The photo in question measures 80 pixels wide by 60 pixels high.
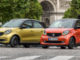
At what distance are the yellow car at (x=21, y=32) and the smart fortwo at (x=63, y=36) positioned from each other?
1518 millimetres

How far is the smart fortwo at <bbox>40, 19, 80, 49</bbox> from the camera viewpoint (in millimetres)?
19547

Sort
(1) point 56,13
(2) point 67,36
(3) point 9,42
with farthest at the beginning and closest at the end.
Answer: (1) point 56,13, (3) point 9,42, (2) point 67,36

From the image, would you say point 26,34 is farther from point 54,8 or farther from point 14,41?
point 54,8

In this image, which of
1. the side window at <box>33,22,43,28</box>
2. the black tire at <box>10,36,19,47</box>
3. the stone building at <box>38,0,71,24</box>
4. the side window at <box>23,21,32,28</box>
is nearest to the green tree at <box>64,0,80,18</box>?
the stone building at <box>38,0,71,24</box>

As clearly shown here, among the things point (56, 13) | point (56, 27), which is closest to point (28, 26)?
point (56, 27)

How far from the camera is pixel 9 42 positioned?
20.9 metres

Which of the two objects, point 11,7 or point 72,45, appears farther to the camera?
point 11,7

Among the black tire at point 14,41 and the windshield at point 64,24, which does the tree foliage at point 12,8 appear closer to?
the black tire at point 14,41

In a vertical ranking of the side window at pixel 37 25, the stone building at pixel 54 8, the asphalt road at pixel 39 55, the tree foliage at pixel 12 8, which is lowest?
the stone building at pixel 54 8

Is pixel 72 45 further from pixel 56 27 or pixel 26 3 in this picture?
pixel 26 3

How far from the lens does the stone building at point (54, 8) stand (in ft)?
253

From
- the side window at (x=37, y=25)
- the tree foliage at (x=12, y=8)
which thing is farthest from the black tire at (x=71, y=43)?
the tree foliage at (x=12, y=8)

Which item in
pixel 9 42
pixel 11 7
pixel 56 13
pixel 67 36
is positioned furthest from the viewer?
pixel 56 13

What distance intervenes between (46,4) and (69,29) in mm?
58043
